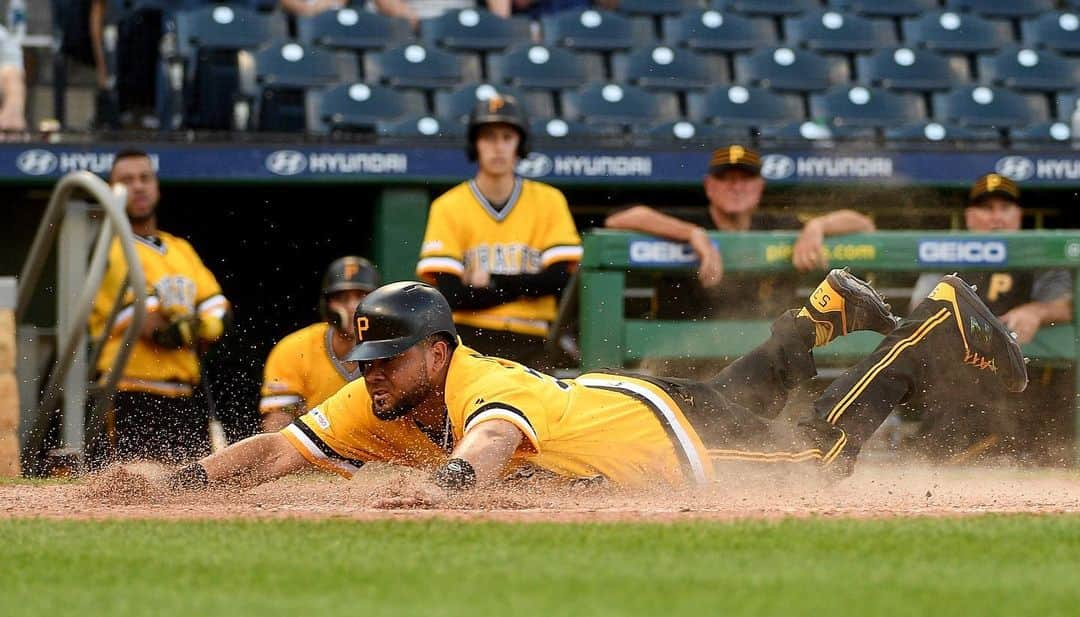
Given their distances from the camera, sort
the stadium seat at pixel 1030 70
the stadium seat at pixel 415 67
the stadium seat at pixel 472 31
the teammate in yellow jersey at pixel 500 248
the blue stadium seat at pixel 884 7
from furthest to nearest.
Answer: the blue stadium seat at pixel 884 7
the stadium seat at pixel 1030 70
the stadium seat at pixel 472 31
the stadium seat at pixel 415 67
the teammate in yellow jersey at pixel 500 248

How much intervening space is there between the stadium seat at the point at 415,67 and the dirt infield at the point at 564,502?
438 centimetres

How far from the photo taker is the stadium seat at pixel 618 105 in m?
11.0

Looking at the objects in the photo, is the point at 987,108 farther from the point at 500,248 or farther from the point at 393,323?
the point at 393,323

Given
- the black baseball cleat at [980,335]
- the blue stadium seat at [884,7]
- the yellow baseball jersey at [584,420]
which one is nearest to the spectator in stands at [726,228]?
the black baseball cleat at [980,335]

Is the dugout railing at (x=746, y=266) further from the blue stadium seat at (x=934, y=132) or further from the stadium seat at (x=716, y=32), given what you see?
the stadium seat at (x=716, y=32)

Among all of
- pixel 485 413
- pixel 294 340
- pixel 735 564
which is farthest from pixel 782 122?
pixel 735 564

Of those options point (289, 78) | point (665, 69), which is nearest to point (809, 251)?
point (665, 69)

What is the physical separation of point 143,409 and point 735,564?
15.7ft

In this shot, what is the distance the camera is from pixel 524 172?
9422mm

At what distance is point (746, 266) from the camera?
27.7 feet

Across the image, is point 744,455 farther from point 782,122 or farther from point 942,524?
point 782,122

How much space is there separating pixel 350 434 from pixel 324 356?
2.33 metres

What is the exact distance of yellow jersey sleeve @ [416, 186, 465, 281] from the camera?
8.14 m

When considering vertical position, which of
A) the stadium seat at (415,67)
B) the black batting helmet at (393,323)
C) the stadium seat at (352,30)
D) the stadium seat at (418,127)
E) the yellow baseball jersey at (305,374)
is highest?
the stadium seat at (352,30)
